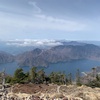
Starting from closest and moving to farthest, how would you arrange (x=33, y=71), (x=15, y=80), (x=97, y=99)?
(x=97, y=99) → (x=15, y=80) → (x=33, y=71)

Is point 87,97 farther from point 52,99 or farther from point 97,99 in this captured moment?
point 52,99

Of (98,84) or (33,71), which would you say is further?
(33,71)

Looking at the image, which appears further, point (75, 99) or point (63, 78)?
point (63, 78)

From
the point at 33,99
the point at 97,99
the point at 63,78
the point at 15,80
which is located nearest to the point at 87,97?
the point at 97,99

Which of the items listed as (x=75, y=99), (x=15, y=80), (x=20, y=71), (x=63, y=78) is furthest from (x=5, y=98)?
(x=63, y=78)

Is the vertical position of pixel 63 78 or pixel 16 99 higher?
pixel 16 99

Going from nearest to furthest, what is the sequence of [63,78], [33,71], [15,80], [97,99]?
[97,99], [15,80], [33,71], [63,78]

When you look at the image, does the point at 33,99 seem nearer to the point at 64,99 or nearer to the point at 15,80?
the point at 64,99

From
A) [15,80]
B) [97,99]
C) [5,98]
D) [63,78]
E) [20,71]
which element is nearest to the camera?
[5,98]

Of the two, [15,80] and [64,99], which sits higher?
[64,99]
